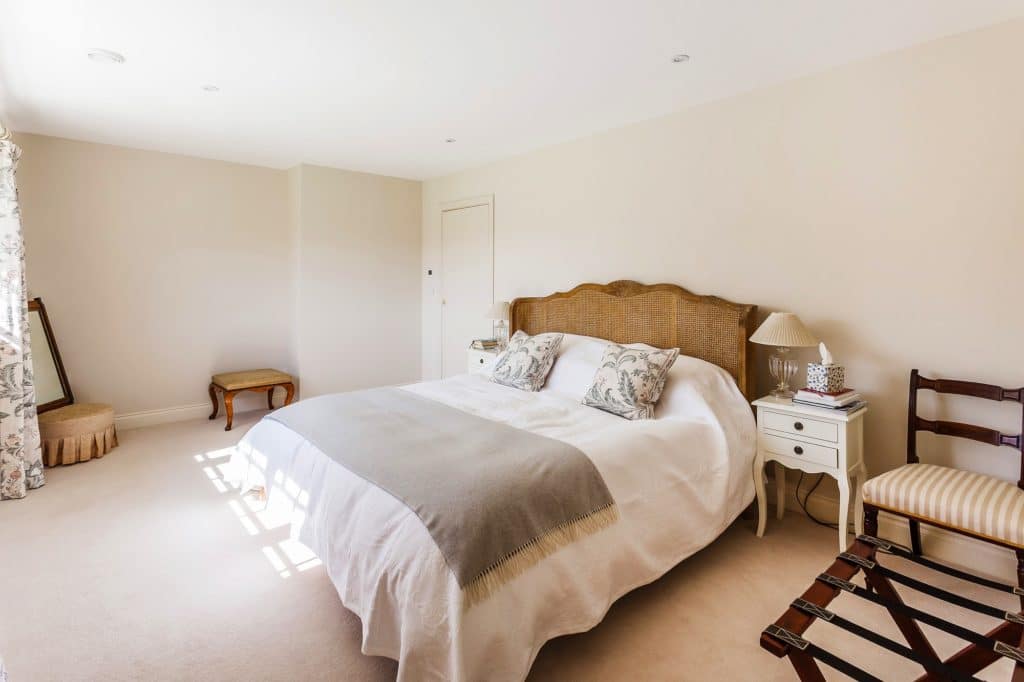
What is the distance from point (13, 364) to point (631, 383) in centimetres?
370

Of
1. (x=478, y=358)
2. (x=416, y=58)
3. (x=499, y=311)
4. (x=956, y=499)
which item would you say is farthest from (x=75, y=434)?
(x=956, y=499)

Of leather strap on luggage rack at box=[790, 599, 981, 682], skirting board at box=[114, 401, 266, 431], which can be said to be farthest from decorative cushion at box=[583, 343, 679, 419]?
skirting board at box=[114, 401, 266, 431]

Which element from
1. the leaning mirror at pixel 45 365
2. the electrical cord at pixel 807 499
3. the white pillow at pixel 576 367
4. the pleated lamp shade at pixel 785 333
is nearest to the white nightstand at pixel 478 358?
the white pillow at pixel 576 367

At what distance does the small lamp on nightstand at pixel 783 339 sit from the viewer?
8.45 ft

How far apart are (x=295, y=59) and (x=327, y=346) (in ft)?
9.86

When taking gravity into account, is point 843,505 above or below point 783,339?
below

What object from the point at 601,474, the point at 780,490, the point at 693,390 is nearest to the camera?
the point at 601,474

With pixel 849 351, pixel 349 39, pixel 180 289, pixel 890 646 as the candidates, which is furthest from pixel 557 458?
pixel 180 289

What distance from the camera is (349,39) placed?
2.40m

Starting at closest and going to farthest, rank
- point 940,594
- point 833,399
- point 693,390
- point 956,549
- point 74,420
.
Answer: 1. point 940,594
2. point 956,549
3. point 833,399
4. point 693,390
5. point 74,420

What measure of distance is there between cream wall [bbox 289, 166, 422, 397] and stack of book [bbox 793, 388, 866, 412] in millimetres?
4041

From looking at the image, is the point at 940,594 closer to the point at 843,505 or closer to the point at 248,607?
the point at 843,505

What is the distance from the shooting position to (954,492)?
2043mm

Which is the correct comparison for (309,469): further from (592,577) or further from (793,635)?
(793,635)
